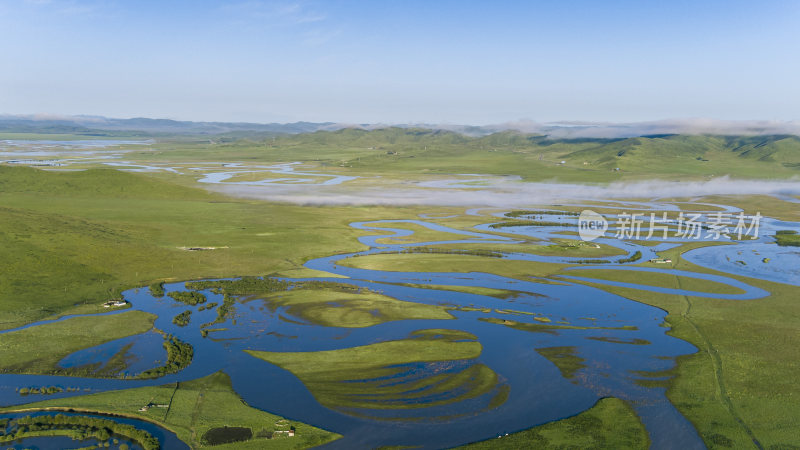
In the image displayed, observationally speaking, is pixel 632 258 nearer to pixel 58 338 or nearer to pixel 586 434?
pixel 586 434

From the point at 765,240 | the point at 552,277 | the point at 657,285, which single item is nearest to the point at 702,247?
the point at 765,240

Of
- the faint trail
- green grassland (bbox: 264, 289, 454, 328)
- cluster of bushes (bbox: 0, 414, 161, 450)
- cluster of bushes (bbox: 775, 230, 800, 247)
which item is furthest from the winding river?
cluster of bushes (bbox: 775, 230, 800, 247)

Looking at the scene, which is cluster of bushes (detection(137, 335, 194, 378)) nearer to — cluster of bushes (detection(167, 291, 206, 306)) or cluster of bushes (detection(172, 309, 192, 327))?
cluster of bushes (detection(172, 309, 192, 327))

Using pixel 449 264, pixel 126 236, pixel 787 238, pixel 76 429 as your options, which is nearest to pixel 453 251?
pixel 449 264

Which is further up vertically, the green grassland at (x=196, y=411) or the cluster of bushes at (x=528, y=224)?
the cluster of bushes at (x=528, y=224)

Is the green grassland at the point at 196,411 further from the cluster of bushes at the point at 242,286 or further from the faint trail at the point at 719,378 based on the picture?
the faint trail at the point at 719,378

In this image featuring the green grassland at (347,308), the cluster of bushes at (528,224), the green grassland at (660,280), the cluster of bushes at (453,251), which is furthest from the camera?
the cluster of bushes at (528,224)

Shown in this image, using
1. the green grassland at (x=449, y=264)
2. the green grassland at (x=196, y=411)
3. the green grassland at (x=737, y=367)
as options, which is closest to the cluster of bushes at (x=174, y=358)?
the green grassland at (x=196, y=411)
